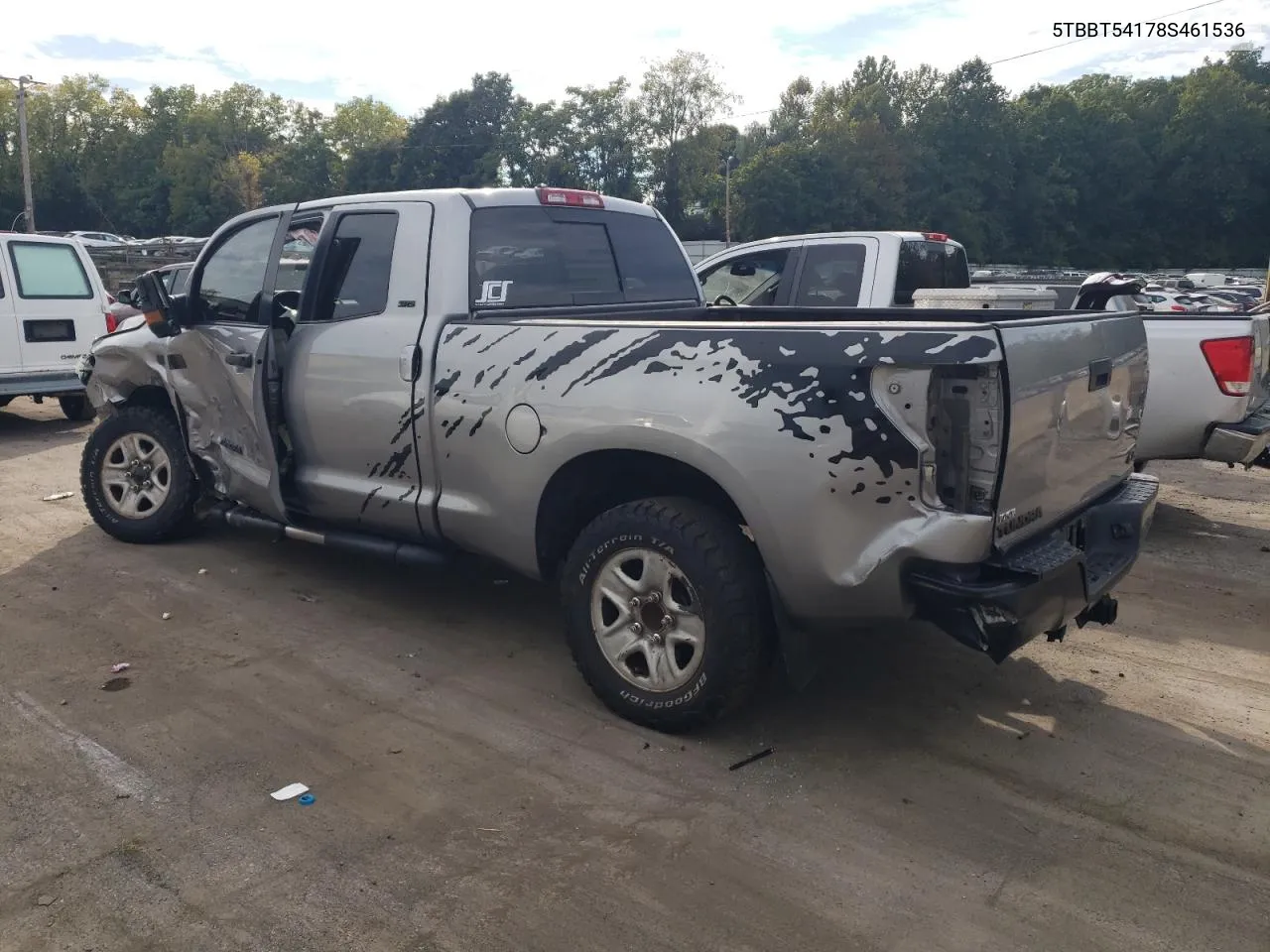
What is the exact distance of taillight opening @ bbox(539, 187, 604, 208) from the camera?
4.95 m

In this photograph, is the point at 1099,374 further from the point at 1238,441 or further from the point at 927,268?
the point at 927,268

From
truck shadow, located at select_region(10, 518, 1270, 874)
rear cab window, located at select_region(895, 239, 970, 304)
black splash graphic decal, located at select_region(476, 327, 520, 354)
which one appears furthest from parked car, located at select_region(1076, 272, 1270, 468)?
black splash graphic decal, located at select_region(476, 327, 520, 354)

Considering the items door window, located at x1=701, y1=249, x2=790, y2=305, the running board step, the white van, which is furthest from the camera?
the white van

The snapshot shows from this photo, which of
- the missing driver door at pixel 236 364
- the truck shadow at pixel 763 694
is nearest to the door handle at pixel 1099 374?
the truck shadow at pixel 763 694

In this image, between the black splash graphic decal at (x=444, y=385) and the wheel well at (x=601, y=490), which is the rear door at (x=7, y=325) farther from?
the wheel well at (x=601, y=490)

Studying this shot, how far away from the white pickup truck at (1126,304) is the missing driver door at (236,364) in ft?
12.7

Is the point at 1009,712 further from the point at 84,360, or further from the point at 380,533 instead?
the point at 84,360

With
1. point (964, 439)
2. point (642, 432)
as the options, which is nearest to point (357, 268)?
point (642, 432)

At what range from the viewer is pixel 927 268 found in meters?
8.41

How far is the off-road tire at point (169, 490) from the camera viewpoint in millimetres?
5961

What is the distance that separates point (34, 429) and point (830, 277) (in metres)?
8.43

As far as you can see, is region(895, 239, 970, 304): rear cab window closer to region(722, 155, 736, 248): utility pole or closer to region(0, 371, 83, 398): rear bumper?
Result: region(0, 371, 83, 398): rear bumper

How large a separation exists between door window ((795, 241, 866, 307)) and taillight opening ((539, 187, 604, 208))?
124 inches

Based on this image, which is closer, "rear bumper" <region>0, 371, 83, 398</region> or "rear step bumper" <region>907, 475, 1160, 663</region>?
"rear step bumper" <region>907, 475, 1160, 663</region>
